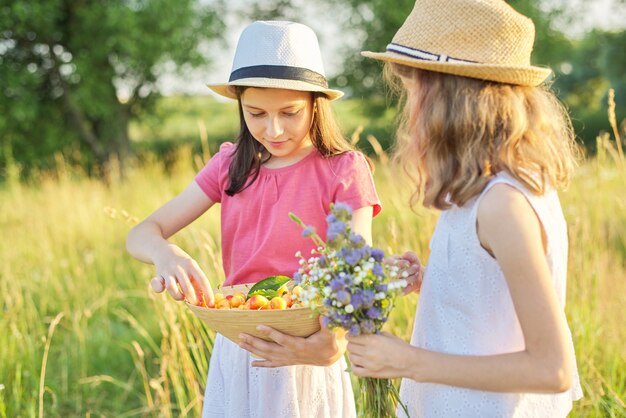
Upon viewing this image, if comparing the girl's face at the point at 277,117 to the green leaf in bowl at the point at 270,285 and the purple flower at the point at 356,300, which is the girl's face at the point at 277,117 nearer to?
the green leaf in bowl at the point at 270,285

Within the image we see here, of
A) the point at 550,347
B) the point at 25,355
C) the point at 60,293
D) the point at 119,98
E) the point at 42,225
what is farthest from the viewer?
the point at 119,98

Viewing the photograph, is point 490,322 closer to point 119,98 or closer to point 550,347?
point 550,347

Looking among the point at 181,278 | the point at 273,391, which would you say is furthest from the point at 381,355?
the point at 273,391

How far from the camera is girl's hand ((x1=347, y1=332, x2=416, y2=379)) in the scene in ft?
4.66

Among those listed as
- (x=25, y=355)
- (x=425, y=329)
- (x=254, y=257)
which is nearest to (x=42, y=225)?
(x=25, y=355)

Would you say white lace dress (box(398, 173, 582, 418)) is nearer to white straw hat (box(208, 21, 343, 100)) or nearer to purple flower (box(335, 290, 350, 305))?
purple flower (box(335, 290, 350, 305))

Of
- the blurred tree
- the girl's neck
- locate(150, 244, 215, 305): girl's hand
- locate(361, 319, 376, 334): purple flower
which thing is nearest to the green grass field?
the girl's neck

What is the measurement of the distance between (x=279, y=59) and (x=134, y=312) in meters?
3.39

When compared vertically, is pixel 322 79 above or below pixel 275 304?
above

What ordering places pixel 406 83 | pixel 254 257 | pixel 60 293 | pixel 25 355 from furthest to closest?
pixel 60 293
pixel 25 355
pixel 254 257
pixel 406 83

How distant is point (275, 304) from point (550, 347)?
65 centimetres

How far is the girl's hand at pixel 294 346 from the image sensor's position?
5.63 ft

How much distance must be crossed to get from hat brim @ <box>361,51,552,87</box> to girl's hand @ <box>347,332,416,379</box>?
0.58 meters

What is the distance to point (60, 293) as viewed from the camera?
505 centimetres
